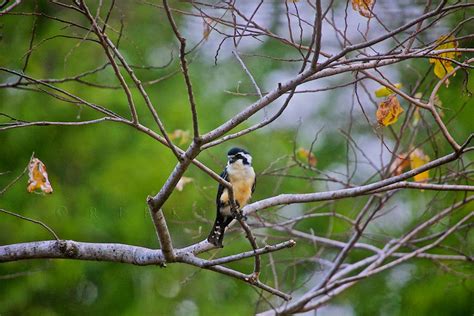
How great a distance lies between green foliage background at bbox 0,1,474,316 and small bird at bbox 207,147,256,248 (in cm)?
154

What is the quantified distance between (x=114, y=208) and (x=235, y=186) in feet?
7.66

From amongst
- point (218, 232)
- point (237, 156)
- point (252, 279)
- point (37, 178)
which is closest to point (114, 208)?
point (237, 156)

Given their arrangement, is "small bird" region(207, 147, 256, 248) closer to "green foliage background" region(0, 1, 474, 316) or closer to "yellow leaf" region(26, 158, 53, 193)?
"yellow leaf" region(26, 158, 53, 193)

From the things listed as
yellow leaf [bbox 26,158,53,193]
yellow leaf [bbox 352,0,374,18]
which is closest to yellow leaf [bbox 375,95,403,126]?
yellow leaf [bbox 352,0,374,18]

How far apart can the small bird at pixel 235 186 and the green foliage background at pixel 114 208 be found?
154cm

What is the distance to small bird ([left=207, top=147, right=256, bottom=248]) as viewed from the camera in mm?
4270

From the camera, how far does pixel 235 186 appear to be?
441cm

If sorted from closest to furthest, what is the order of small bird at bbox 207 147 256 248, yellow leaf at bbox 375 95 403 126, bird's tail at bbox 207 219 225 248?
yellow leaf at bbox 375 95 403 126
bird's tail at bbox 207 219 225 248
small bird at bbox 207 147 256 248

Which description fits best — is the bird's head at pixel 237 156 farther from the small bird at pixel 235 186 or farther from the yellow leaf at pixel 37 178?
the yellow leaf at pixel 37 178

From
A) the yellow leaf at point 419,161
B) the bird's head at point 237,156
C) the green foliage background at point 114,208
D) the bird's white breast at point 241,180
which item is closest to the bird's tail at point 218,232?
the bird's white breast at point 241,180

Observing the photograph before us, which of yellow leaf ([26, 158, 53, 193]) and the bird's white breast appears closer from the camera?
yellow leaf ([26, 158, 53, 193])

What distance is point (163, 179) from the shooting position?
6316 mm

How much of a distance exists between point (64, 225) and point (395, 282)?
3362 mm

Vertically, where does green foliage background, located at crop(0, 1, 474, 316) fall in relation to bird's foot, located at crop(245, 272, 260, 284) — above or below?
above
